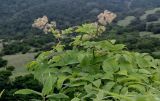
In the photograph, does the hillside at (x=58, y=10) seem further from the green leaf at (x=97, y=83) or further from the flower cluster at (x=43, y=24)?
the green leaf at (x=97, y=83)

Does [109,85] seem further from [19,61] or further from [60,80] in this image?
[19,61]

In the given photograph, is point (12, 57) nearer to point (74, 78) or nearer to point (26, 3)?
point (74, 78)

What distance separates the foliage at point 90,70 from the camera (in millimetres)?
4637

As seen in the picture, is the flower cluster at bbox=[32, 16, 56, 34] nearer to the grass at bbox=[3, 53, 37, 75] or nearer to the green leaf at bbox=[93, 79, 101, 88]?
the green leaf at bbox=[93, 79, 101, 88]

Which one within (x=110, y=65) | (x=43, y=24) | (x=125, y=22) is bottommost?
(x=125, y=22)

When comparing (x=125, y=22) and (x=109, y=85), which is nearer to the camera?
(x=109, y=85)

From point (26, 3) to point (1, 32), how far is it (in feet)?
117

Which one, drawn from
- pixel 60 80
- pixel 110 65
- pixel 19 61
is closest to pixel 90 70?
pixel 110 65

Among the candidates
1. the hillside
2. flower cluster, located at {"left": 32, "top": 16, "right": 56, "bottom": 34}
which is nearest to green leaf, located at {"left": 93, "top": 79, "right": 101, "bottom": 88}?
flower cluster, located at {"left": 32, "top": 16, "right": 56, "bottom": 34}

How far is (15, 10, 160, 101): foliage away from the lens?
15.2ft

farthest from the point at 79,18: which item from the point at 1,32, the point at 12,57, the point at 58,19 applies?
the point at 12,57

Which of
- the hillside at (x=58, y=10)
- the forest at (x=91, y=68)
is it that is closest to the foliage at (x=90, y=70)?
the forest at (x=91, y=68)

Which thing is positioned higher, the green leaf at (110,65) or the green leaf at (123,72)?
the green leaf at (110,65)

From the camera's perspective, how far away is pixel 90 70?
5.27 m
